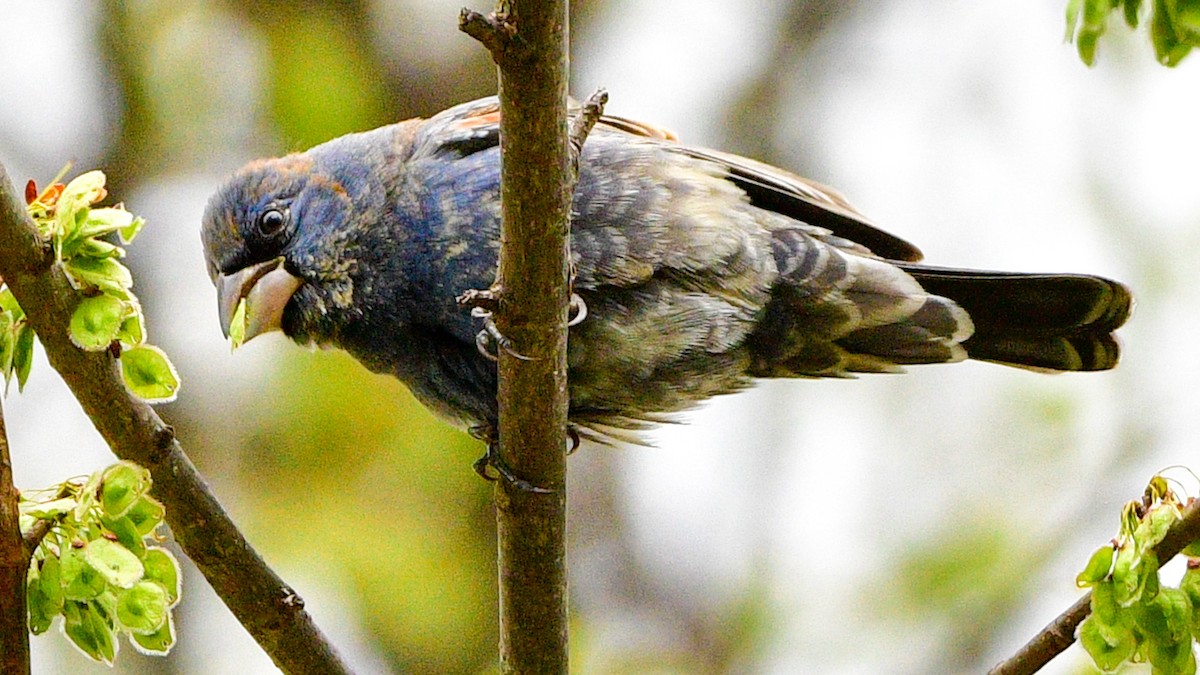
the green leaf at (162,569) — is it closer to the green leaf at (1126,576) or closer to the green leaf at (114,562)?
the green leaf at (114,562)

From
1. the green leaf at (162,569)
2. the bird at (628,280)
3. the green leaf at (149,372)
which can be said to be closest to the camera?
the green leaf at (162,569)

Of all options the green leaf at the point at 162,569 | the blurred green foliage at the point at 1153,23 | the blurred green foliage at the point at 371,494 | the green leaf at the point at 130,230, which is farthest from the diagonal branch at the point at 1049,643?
the blurred green foliage at the point at 371,494

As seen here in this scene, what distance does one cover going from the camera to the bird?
3.61 meters

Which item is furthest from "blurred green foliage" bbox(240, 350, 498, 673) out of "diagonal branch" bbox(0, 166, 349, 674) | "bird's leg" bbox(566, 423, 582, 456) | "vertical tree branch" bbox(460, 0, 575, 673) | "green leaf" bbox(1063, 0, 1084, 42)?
"green leaf" bbox(1063, 0, 1084, 42)

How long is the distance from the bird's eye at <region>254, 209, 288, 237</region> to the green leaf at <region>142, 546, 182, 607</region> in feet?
6.04

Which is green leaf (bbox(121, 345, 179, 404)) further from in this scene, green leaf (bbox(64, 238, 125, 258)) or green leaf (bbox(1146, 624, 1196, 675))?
green leaf (bbox(1146, 624, 1196, 675))

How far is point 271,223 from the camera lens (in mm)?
3793

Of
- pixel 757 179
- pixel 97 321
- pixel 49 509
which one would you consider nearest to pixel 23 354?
pixel 97 321

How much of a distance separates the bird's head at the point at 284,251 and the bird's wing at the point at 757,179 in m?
0.32

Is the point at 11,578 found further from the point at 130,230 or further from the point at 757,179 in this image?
the point at 757,179

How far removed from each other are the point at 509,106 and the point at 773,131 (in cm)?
433

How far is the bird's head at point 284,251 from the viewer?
12.1ft

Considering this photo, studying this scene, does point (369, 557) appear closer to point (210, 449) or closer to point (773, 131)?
point (210, 449)

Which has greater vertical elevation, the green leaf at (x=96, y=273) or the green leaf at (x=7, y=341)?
the green leaf at (x=96, y=273)
